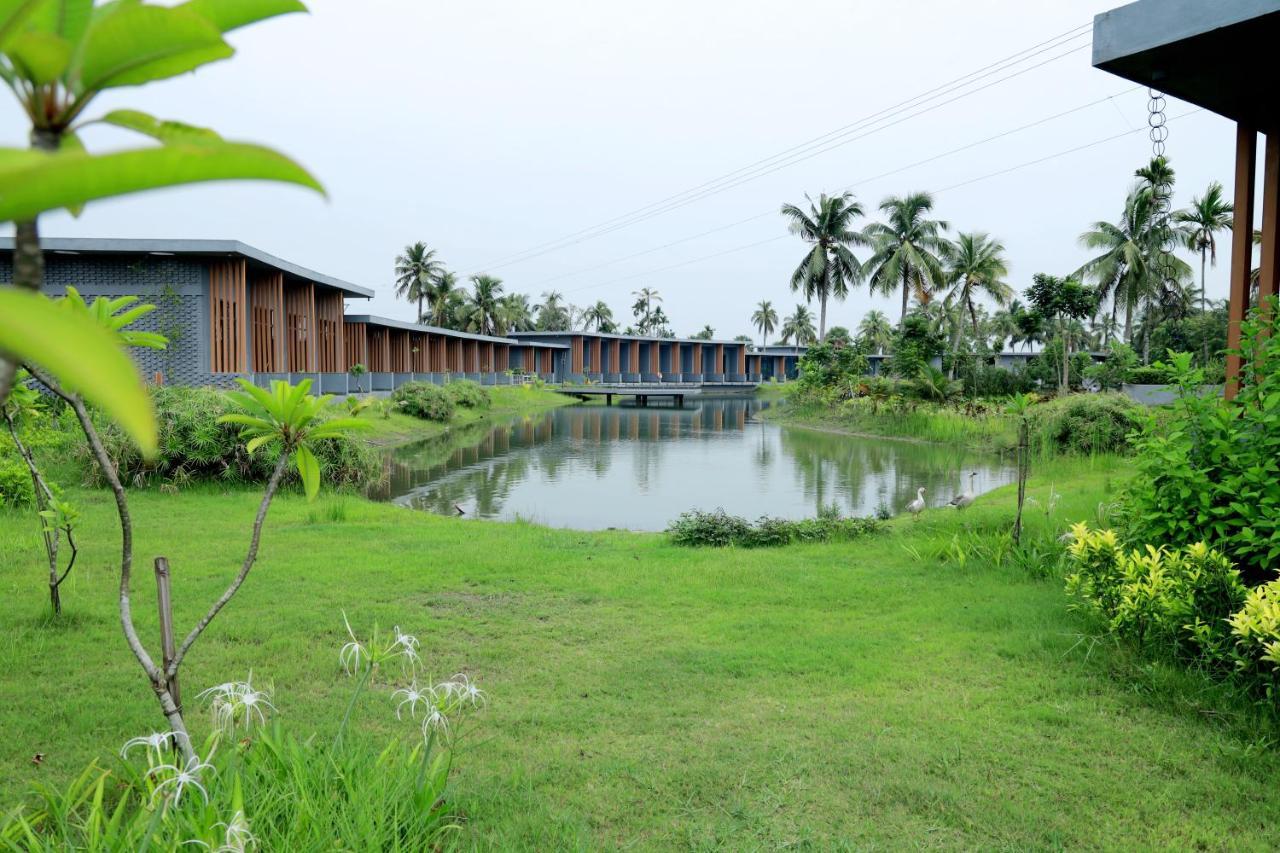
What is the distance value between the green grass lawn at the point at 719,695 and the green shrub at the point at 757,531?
874 millimetres

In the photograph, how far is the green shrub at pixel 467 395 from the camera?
1141 inches

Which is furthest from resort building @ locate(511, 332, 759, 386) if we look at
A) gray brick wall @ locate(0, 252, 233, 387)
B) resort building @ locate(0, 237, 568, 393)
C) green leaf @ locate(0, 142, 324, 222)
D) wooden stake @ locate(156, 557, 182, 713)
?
green leaf @ locate(0, 142, 324, 222)

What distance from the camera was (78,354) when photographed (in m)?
0.71

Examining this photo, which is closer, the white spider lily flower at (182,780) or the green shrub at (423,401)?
the white spider lily flower at (182,780)

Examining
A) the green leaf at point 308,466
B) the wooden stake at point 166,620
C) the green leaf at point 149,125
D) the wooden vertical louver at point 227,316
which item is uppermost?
the wooden vertical louver at point 227,316

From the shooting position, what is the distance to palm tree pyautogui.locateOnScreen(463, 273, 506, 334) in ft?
171

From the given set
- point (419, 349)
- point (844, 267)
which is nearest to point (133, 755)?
point (419, 349)

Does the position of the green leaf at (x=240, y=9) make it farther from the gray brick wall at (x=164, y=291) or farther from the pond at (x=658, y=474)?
the gray brick wall at (x=164, y=291)

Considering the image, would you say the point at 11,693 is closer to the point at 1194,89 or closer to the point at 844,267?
the point at 1194,89

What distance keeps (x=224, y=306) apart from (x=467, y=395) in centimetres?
1255

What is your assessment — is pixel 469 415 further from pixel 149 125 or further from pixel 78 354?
pixel 78 354

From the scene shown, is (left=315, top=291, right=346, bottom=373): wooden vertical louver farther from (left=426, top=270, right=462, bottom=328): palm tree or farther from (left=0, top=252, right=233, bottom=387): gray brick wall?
(left=426, top=270, right=462, bottom=328): palm tree

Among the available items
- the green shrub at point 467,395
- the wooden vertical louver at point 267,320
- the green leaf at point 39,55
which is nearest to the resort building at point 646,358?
the green shrub at point 467,395

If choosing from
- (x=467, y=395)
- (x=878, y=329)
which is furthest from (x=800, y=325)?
(x=467, y=395)
